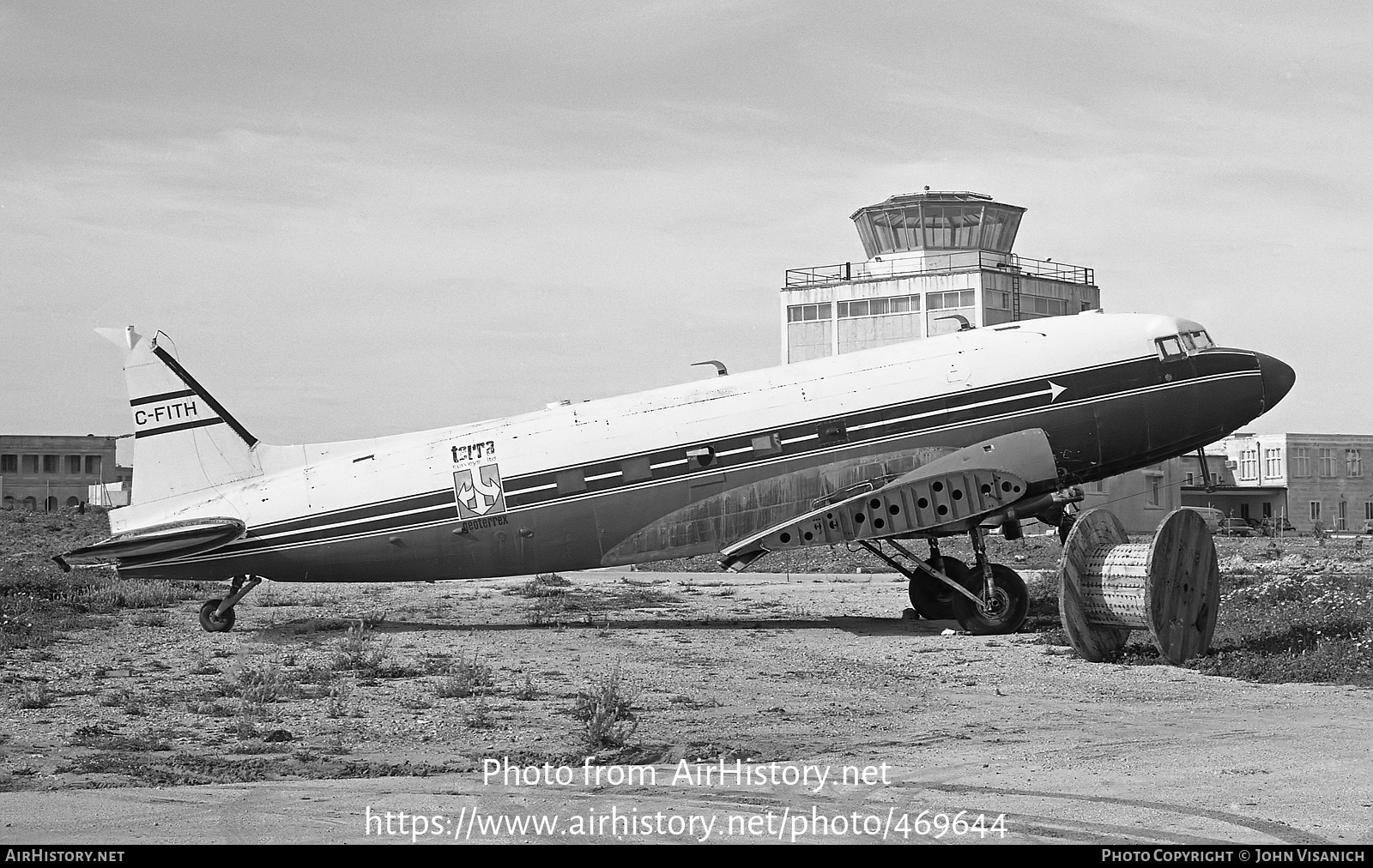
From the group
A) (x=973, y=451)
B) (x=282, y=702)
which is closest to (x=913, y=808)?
(x=282, y=702)

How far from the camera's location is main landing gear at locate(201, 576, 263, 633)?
22.7m

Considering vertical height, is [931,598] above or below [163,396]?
below

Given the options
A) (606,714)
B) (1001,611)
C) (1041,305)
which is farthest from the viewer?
(1041,305)

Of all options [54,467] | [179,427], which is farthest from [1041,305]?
[54,467]

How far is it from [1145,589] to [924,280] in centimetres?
5433

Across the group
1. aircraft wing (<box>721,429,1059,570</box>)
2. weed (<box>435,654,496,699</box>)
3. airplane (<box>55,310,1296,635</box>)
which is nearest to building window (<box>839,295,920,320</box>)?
airplane (<box>55,310,1296,635</box>)

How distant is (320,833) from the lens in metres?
8.72

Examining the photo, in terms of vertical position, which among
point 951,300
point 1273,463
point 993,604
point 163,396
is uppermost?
point 951,300

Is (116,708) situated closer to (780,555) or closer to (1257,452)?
(780,555)

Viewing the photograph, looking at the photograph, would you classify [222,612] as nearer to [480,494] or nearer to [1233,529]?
[480,494]

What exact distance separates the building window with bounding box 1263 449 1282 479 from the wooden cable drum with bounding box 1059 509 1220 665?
290 feet

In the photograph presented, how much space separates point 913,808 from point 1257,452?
9918 centimetres

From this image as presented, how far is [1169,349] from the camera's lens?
2244 cm

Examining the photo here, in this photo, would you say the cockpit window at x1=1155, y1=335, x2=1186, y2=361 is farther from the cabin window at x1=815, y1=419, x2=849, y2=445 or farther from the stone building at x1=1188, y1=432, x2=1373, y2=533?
the stone building at x1=1188, y1=432, x2=1373, y2=533
